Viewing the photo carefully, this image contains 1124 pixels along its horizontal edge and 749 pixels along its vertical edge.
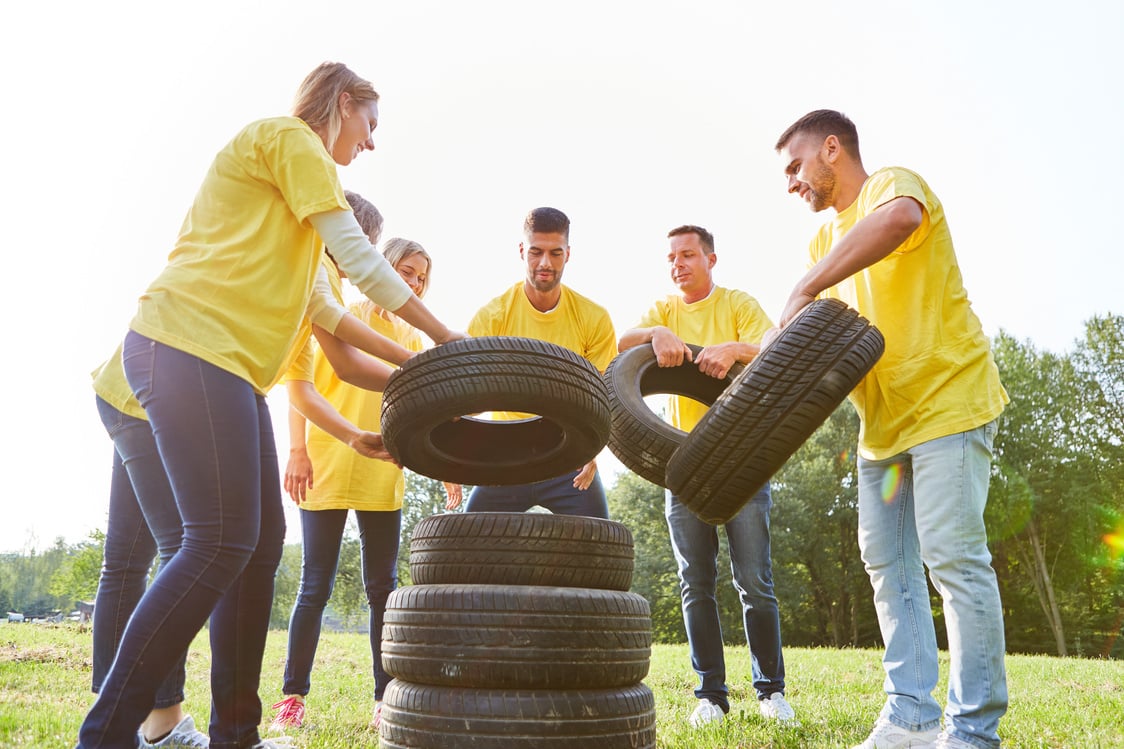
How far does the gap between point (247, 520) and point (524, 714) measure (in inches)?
49.1

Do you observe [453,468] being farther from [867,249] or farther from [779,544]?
[779,544]

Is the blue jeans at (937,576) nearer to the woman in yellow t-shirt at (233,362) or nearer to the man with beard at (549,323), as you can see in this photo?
the man with beard at (549,323)

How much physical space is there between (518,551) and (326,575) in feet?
6.80

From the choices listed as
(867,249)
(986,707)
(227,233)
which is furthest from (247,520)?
(986,707)

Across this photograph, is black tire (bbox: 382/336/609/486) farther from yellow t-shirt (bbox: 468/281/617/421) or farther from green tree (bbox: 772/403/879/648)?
green tree (bbox: 772/403/879/648)

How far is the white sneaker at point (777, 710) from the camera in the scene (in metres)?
4.62

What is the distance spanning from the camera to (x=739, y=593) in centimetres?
500

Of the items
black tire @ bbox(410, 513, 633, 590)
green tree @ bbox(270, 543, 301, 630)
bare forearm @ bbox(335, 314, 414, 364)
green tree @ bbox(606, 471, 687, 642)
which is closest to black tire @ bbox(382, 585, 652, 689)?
black tire @ bbox(410, 513, 633, 590)

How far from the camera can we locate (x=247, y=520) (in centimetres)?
276

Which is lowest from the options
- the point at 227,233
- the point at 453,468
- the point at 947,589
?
the point at 947,589

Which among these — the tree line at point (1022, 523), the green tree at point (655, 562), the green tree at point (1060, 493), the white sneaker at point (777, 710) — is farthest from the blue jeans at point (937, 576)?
the green tree at point (1060, 493)

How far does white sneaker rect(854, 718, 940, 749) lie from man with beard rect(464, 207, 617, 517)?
7.37 feet

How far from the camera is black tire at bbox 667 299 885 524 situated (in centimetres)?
341

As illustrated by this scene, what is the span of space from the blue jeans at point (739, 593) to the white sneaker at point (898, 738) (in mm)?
1394
